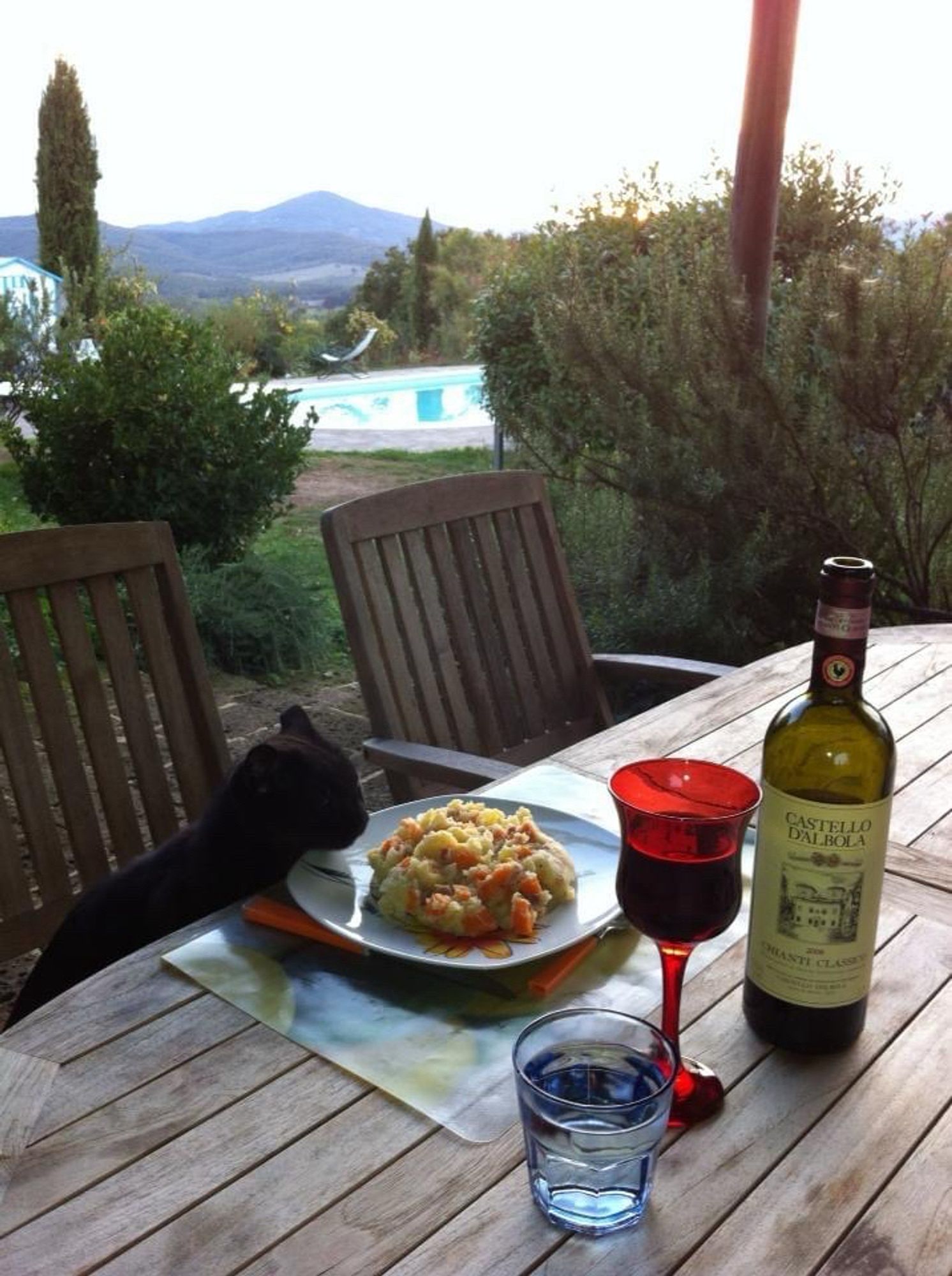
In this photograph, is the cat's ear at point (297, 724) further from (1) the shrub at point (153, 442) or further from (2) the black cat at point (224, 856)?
(1) the shrub at point (153, 442)

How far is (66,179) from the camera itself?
9.46 metres

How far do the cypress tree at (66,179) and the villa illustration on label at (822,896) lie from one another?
949cm

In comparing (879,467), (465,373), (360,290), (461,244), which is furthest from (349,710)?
(360,290)

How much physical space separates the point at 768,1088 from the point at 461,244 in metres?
13.4

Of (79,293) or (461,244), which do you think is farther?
(461,244)

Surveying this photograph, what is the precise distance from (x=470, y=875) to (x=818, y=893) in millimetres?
311

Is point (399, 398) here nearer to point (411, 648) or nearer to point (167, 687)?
point (411, 648)

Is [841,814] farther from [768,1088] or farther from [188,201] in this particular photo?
[188,201]

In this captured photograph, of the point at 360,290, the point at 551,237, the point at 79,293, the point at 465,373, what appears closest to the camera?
the point at 551,237

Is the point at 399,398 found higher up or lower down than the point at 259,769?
lower down

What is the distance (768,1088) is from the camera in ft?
2.47

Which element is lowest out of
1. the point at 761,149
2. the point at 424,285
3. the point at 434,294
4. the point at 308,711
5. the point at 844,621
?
the point at 308,711

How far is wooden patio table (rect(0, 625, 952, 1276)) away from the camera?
614 millimetres

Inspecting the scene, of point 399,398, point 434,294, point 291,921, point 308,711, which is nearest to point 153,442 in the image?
point 308,711
